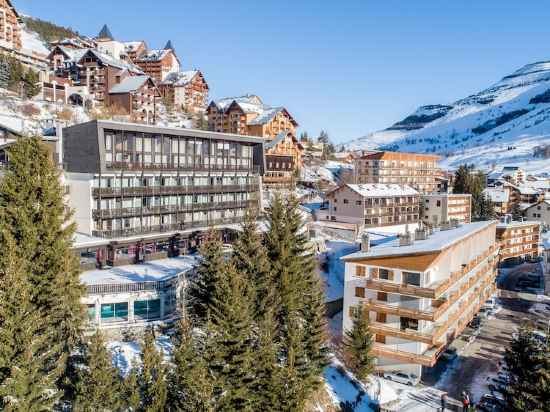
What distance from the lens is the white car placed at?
3712 centimetres

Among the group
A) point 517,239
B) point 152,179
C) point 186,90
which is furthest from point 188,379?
point 186,90

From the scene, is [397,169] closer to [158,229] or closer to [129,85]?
[129,85]

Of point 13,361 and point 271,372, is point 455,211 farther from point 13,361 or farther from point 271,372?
point 13,361

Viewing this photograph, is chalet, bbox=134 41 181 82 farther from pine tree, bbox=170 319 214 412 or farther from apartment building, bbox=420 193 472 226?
pine tree, bbox=170 319 214 412

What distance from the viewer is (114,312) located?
3338 cm

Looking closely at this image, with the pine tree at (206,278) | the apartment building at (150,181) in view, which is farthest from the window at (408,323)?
the pine tree at (206,278)

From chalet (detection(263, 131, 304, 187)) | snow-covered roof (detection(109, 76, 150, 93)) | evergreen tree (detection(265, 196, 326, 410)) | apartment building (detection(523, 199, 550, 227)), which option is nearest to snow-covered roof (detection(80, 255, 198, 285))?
evergreen tree (detection(265, 196, 326, 410))

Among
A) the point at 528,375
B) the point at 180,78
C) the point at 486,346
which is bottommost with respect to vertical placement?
the point at 486,346

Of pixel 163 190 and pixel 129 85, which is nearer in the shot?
pixel 163 190

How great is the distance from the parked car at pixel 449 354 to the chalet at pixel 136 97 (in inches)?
2931

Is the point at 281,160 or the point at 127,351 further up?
the point at 281,160

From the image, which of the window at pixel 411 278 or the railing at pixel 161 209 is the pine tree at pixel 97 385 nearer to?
the railing at pixel 161 209

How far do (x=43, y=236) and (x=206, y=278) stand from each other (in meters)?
10.2

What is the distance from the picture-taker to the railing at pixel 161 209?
45.5m
